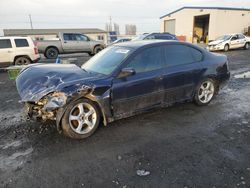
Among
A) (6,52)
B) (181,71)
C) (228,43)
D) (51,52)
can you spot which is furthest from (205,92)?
(228,43)

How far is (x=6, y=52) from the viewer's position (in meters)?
10.7

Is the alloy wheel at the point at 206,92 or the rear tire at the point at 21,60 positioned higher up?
the rear tire at the point at 21,60

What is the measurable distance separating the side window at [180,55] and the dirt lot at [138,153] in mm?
1134

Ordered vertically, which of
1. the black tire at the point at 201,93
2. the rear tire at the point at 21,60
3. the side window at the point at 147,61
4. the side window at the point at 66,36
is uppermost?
the side window at the point at 66,36

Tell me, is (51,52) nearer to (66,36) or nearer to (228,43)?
(66,36)

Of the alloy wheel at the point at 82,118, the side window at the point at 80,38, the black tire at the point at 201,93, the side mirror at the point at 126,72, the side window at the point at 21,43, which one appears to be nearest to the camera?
the alloy wheel at the point at 82,118

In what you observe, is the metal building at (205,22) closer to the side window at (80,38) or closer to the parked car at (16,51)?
the side window at (80,38)

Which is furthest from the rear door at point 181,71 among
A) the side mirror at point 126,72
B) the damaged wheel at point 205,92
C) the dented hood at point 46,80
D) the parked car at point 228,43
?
the parked car at point 228,43

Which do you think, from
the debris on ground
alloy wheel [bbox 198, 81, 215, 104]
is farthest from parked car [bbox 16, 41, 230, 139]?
the debris on ground

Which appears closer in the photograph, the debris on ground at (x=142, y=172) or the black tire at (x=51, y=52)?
the debris on ground at (x=142, y=172)

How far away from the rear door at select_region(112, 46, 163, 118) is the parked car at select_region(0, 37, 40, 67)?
8880 mm

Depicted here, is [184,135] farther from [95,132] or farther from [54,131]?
[54,131]

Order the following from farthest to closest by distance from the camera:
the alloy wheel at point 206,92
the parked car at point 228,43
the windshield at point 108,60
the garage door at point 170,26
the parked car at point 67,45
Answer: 1. the garage door at point 170,26
2. the parked car at point 228,43
3. the parked car at point 67,45
4. the alloy wheel at point 206,92
5. the windshield at point 108,60

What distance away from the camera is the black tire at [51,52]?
1593cm
